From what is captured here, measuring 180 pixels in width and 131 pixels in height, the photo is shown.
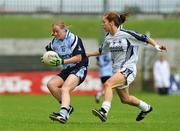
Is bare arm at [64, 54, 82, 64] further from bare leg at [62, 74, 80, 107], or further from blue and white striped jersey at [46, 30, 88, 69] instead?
bare leg at [62, 74, 80, 107]

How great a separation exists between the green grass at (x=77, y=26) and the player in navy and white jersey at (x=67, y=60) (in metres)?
31.8

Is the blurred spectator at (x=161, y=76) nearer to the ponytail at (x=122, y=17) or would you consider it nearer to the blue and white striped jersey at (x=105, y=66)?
the blue and white striped jersey at (x=105, y=66)

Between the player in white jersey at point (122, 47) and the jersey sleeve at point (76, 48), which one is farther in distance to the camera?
the jersey sleeve at point (76, 48)

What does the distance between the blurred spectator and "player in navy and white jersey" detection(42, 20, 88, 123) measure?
2116cm

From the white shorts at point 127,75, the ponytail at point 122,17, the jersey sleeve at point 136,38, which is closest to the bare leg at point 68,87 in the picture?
the white shorts at point 127,75

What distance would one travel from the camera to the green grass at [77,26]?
157 ft

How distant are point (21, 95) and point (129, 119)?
1795cm

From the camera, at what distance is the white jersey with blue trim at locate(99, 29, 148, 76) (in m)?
15.1

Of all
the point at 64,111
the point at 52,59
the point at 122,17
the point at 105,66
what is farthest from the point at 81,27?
the point at 64,111

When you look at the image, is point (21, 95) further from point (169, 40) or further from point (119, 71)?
point (119, 71)

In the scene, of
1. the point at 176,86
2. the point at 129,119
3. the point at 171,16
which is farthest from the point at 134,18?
the point at 129,119

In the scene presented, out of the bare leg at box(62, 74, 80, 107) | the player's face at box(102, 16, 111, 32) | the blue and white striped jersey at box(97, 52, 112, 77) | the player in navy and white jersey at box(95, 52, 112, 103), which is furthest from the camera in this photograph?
the blue and white striped jersey at box(97, 52, 112, 77)

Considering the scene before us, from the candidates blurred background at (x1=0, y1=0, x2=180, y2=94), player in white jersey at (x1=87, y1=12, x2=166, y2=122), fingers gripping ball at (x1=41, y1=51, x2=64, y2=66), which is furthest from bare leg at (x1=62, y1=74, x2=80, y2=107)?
blurred background at (x1=0, y1=0, x2=180, y2=94)

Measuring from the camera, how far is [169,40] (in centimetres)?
4706
